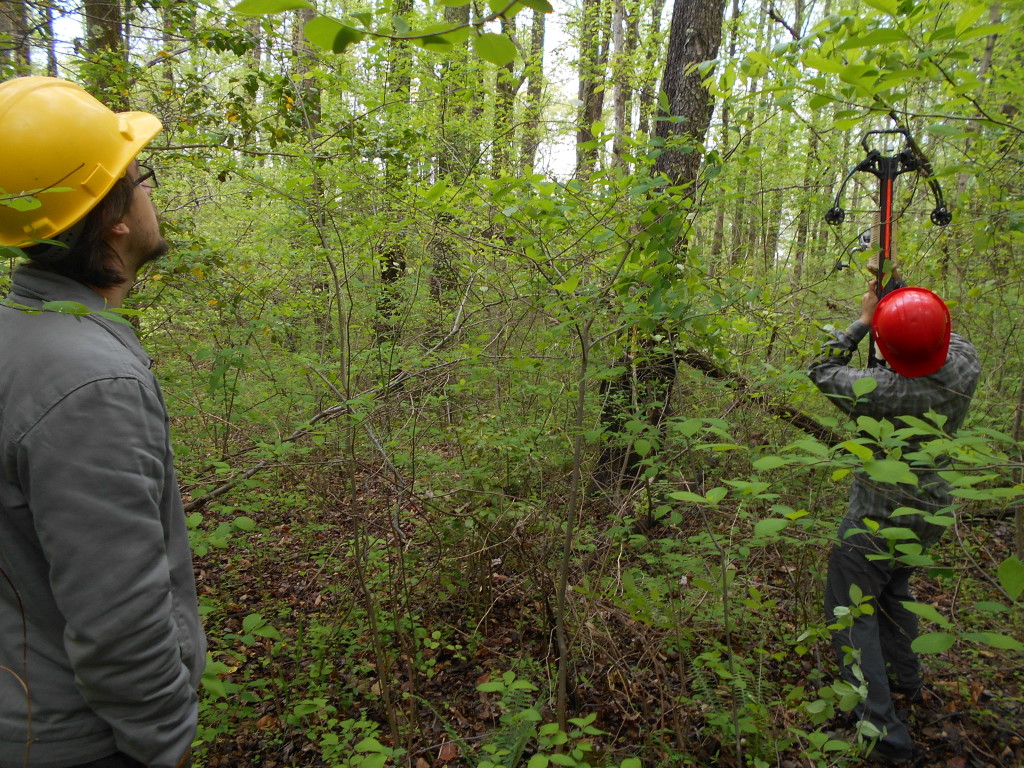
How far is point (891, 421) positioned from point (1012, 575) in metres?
1.69

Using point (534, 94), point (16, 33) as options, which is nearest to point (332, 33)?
point (16, 33)

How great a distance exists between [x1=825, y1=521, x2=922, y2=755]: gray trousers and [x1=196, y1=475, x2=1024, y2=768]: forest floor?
0.63 ft

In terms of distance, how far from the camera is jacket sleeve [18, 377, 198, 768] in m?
1.10

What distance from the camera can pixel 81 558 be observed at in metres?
1.10

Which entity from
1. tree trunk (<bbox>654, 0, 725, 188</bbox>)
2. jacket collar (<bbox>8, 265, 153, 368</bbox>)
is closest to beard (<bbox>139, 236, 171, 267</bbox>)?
jacket collar (<bbox>8, 265, 153, 368</bbox>)

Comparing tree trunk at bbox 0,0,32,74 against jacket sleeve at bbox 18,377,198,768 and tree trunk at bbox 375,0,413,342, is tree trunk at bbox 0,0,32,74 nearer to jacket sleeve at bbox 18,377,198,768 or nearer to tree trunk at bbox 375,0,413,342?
tree trunk at bbox 375,0,413,342

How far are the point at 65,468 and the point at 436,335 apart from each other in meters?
4.11

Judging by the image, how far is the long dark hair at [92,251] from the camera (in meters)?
1.35

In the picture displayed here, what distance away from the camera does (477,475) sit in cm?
355

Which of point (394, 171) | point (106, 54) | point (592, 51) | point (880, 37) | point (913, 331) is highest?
point (592, 51)

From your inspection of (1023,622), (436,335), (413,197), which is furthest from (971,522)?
(413,197)

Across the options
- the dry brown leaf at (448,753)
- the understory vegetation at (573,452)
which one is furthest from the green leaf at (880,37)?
the dry brown leaf at (448,753)

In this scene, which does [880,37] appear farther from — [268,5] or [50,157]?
[50,157]

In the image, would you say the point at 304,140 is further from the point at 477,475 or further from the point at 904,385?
the point at 904,385
